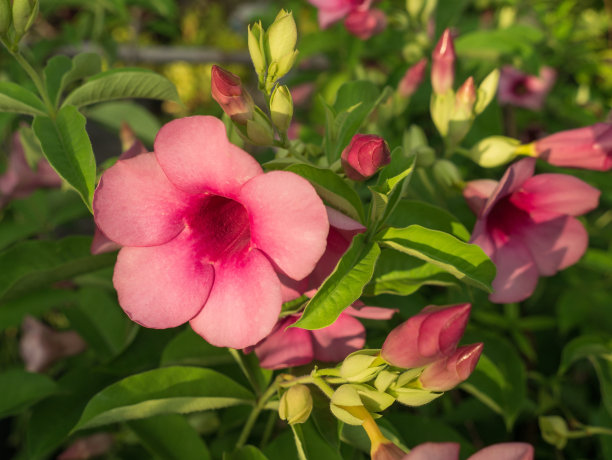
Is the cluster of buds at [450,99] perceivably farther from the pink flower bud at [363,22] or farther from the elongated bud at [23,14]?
the elongated bud at [23,14]

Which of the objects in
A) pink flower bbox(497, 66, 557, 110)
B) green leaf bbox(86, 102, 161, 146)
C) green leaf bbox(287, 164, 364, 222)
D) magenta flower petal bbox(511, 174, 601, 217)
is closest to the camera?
green leaf bbox(287, 164, 364, 222)

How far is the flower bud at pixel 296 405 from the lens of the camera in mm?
711

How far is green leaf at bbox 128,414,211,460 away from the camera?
931 mm

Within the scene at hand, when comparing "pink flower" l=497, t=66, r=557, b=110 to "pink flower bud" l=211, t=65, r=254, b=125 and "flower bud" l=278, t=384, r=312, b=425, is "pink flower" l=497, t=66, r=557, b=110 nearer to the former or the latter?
"pink flower bud" l=211, t=65, r=254, b=125

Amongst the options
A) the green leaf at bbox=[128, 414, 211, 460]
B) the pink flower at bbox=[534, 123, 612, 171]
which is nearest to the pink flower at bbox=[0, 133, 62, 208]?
the green leaf at bbox=[128, 414, 211, 460]

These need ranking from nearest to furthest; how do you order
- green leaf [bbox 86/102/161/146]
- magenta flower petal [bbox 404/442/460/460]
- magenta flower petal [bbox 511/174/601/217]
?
magenta flower petal [bbox 404/442/460/460], magenta flower petal [bbox 511/174/601/217], green leaf [bbox 86/102/161/146]

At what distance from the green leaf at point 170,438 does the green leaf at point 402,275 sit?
43cm

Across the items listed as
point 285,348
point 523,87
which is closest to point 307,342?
point 285,348

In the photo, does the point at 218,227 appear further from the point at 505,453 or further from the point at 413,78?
the point at 413,78

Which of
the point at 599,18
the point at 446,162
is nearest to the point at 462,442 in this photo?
the point at 446,162

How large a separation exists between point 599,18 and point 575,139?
2516 mm

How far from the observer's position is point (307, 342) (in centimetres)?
81

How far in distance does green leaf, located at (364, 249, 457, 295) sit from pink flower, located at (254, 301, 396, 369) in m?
0.04

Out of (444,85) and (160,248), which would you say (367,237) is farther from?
(444,85)
